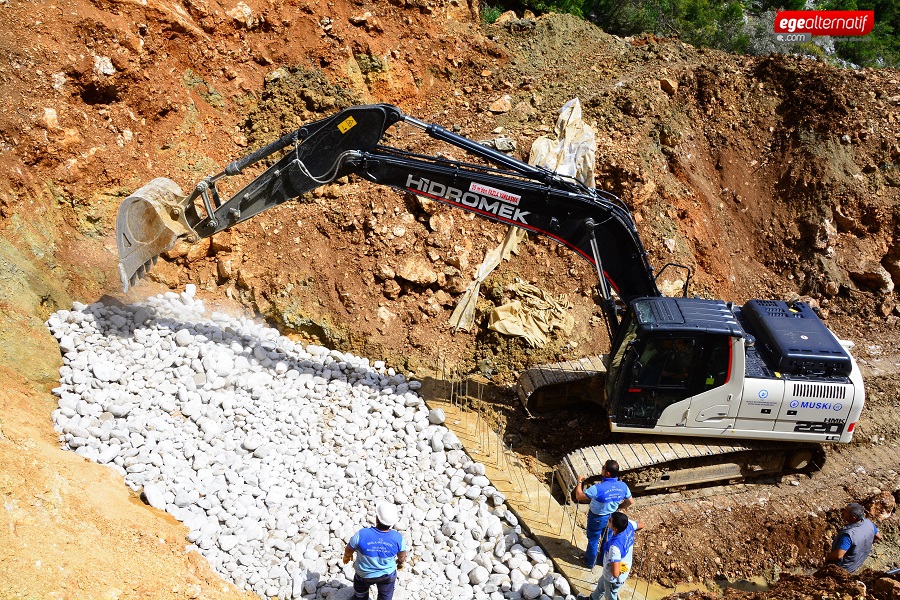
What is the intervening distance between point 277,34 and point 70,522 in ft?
27.1

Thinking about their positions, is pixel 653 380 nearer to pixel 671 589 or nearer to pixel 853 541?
pixel 671 589

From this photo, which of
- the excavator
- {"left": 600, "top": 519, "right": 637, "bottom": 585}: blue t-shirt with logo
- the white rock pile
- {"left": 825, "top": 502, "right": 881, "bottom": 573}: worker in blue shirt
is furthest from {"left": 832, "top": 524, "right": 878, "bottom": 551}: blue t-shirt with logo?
the white rock pile

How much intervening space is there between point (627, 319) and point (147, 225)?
5.33 meters

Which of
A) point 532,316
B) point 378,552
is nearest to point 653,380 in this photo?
point 532,316

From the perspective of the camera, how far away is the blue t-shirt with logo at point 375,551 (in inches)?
224

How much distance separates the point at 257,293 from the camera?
9.48 metres

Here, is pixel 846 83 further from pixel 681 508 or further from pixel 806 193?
pixel 681 508

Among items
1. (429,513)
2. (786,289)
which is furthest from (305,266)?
(786,289)

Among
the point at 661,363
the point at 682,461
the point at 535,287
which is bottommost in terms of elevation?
the point at 682,461

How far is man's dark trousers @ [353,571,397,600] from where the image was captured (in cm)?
580

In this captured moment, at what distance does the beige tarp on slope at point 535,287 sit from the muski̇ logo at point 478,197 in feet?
7.72

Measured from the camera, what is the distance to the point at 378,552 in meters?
5.70

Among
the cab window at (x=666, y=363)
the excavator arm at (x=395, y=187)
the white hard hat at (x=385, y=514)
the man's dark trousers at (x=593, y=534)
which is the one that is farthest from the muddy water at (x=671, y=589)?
the excavator arm at (x=395, y=187)

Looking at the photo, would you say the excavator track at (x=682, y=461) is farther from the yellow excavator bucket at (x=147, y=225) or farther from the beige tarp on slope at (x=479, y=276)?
the yellow excavator bucket at (x=147, y=225)
